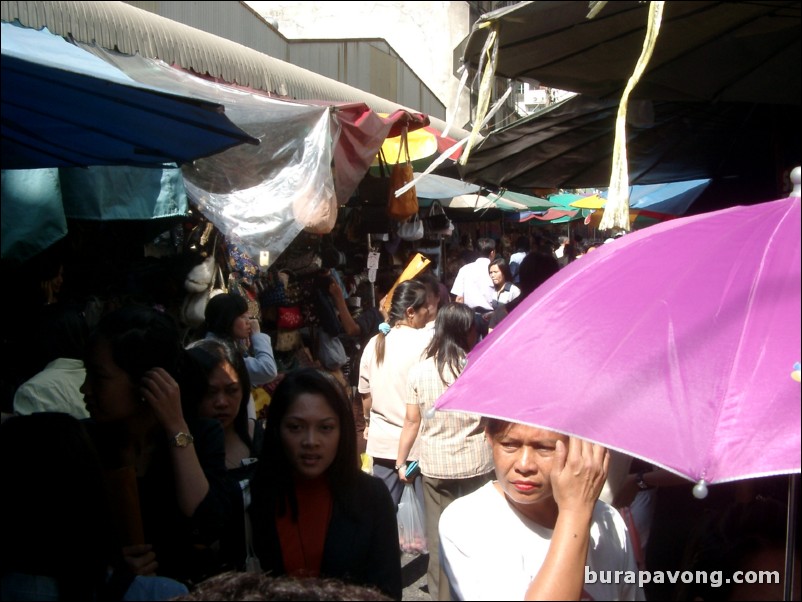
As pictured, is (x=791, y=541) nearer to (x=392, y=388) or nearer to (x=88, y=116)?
(x=88, y=116)

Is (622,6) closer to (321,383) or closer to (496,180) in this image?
(321,383)

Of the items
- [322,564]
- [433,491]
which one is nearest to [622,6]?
[322,564]

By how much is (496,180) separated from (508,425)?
3700 mm

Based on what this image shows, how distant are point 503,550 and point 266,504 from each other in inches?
36.6

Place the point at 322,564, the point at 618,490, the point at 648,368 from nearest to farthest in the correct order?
the point at 648,368 → the point at 322,564 → the point at 618,490

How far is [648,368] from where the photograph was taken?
5.51ft

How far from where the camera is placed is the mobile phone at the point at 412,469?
5.11 meters

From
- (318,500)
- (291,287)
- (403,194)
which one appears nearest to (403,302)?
(403,194)

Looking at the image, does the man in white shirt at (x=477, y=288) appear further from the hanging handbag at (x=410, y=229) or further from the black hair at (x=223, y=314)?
the black hair at (x=223, y=314)

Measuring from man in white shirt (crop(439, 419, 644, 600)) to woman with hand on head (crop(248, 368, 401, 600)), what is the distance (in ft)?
1.74

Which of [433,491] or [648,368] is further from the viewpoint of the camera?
[433,491]

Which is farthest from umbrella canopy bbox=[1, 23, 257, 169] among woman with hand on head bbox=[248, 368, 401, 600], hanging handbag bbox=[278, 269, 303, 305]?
hanging handbag bbox=[278, 269, 303, 305]

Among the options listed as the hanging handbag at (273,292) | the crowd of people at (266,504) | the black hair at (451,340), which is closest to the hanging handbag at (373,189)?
the hanging handbag at (273,292)

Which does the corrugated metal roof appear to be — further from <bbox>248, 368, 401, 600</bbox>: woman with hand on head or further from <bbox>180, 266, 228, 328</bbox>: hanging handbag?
<bbox>248, 368, 401, 600</bbox>: woman with hand on head
